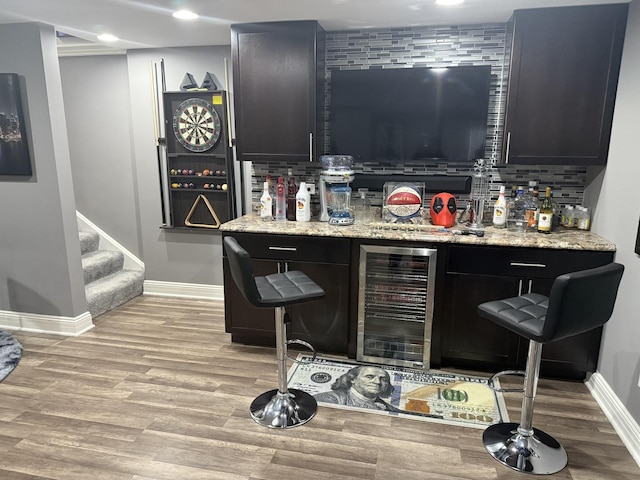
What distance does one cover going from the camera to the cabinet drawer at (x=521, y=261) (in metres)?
2.55

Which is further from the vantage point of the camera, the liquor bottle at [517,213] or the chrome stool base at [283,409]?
the liquor bottle at [517,213]

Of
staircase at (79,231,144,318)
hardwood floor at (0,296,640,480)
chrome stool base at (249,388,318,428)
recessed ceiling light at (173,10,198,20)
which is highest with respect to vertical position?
recessed ceiling light at (173,10,198,20)

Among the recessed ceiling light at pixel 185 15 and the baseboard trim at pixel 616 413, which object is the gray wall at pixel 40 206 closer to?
the recessed ceiling light at pixel 185 15

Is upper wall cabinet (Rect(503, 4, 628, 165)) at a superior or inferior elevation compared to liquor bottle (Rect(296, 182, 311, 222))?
superior

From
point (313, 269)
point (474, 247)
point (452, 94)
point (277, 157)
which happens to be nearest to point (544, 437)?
point (474, 247)

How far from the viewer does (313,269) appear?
2955 millimetres

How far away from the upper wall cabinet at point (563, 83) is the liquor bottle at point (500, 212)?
26 cm

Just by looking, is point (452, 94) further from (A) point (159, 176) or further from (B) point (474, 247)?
(A) point (159, 176)

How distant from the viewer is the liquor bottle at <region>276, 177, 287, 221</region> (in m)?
3.20

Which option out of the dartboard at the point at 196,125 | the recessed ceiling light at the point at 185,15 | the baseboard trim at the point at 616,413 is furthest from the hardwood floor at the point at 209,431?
the recessed ceiling light at the point at 185,15

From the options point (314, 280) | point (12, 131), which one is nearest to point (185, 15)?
point (12, 131)

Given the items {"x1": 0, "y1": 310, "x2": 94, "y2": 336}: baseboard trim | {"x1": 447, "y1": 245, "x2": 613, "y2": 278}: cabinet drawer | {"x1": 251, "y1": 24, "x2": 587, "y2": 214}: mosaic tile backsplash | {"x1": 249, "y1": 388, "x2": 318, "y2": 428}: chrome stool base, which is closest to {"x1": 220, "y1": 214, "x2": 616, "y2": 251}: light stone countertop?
{"x1": 447, "y1": 245, "x2": 613, "y2": 278}: cabinet drawer

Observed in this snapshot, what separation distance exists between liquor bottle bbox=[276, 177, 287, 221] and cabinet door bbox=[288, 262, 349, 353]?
44 centimetres

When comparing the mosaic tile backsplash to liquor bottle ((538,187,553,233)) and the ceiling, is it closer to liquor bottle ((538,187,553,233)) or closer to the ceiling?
the ceiling
